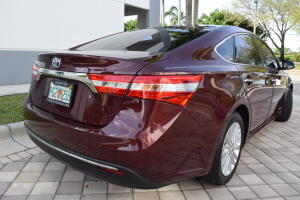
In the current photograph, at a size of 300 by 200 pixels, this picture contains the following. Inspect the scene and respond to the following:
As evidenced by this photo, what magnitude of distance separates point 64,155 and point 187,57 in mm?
1146

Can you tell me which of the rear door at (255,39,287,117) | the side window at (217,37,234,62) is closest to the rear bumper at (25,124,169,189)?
the side window at (217,37,234,62)

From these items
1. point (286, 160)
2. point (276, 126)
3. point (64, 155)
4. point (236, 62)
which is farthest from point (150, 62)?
point (276, 126)

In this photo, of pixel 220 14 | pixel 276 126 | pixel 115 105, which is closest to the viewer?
pixel 115 105

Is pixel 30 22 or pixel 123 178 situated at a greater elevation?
pixel 30 22

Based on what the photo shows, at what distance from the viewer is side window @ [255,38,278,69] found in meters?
3.51

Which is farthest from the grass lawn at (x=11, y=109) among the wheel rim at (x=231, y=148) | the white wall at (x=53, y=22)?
the wheel rim at (x=231, y=148)

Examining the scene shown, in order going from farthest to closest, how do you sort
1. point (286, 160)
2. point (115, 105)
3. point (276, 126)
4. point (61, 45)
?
point (61, 45) → point (276, 126) → point (286, 160) → point (115, 105)

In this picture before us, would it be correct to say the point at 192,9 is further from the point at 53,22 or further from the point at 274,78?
the point at 274,78

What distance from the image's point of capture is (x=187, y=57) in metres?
1.97

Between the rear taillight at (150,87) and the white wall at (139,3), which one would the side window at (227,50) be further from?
the white wall at (139,3)

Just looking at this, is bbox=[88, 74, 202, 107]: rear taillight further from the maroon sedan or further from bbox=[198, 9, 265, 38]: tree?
bbox=[198, 9, 265, 38]: tree

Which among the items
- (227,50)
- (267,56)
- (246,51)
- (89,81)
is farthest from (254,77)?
(89,81)

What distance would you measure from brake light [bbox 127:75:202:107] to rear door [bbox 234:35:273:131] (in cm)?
95

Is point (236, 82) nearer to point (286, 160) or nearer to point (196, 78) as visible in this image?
point (196, 78)
